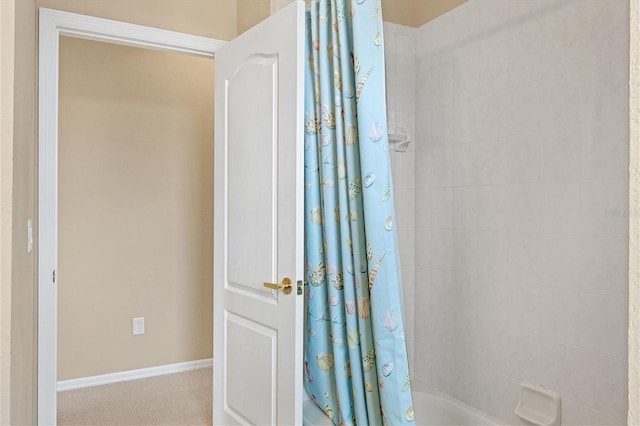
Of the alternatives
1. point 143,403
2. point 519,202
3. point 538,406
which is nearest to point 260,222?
point 519,202

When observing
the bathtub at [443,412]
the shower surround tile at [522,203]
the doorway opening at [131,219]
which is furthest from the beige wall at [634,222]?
the doorway opening at [131,219]

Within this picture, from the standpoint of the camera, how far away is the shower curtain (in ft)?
6.06

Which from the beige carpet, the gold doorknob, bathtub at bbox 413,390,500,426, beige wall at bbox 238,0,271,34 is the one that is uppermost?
beige wall at bbox 238,0,271,34

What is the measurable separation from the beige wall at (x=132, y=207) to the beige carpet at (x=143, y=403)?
19 cm

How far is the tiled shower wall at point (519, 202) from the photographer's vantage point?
1915 millimetres

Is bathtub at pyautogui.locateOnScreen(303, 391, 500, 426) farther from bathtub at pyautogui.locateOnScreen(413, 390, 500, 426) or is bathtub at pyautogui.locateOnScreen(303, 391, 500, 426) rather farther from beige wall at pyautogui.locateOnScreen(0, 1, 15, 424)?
beige wall at pyautogui.locateOnScreen(0, 1, 15, 424)

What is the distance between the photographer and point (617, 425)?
6.11ft

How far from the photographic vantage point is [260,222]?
224 centimetres

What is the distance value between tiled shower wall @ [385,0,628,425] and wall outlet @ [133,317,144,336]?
200 cm

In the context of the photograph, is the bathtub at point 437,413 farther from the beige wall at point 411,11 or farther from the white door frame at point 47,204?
the beige wall at point 411,11

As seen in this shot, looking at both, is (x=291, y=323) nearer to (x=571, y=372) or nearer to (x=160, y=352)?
(x=571, y=372)

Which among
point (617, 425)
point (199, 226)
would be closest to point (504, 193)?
point (617, 425)

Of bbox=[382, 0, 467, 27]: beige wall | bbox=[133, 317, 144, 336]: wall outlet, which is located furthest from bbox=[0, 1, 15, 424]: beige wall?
bbox=[133, 317, 144, 336]: wall outlet

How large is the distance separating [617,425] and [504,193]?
1.03m
